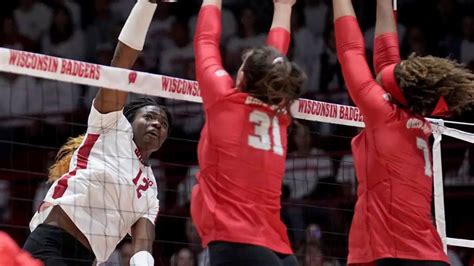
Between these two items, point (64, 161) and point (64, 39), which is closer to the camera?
point (64, 161)

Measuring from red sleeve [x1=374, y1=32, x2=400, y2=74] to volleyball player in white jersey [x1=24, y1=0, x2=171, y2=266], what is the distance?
1.12 meters

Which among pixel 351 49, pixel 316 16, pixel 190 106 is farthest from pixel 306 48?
pixel 351 49

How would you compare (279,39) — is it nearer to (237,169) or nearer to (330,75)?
→ (237,169)

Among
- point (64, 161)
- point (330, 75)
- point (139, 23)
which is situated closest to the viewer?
point (139, 23)

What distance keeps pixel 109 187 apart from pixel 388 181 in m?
1.45

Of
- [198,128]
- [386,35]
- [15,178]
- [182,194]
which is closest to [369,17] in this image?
[198,128]

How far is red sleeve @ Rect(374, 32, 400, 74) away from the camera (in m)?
5.21

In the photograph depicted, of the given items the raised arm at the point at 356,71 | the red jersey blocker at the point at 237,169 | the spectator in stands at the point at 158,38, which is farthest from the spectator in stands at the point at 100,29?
the red jersey blocker at the point at 237,169

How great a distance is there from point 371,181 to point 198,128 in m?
5.05

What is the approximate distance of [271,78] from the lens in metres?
4.32

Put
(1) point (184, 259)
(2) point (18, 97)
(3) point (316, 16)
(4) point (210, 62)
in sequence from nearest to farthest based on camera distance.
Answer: (4) point (210, 62) → (1) point (184, 259) → (2) point (18, 97) → (3) point (316, 16)

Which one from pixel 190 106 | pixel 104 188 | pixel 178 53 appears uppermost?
pixel 178 53

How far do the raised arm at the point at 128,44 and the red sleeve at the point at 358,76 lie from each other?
3.06 feet

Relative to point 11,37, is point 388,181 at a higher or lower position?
lower
